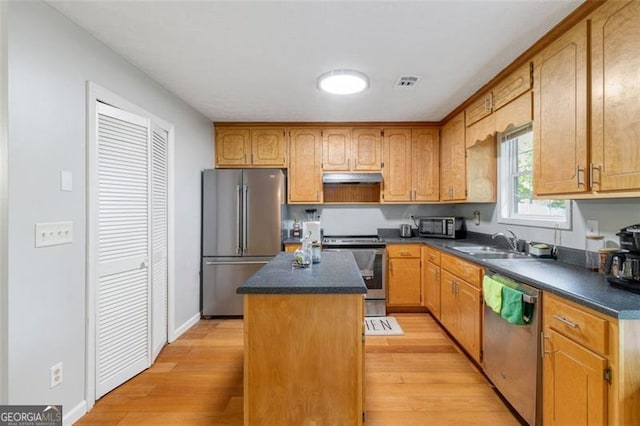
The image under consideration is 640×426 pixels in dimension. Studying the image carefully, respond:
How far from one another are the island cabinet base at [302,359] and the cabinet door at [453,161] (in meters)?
2.52

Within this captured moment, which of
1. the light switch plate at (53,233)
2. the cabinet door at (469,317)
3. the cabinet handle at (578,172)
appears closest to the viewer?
the light switch plate at (53,233)

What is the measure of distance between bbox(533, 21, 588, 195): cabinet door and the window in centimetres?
65

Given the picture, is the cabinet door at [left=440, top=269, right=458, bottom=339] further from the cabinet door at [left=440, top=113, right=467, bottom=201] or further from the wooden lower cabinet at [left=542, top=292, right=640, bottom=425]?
the wooden lower cabinet at [left=542, top=292, right=640, bottom=425]

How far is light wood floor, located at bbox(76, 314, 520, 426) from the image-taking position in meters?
1.89

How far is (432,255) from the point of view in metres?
3.40

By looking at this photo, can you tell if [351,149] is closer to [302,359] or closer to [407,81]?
[407,81]

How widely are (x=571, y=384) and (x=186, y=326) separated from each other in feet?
10.6

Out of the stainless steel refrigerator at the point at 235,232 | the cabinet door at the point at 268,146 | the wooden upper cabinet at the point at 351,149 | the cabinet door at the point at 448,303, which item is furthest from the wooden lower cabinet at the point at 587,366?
the cabinet door at the point at 268,146

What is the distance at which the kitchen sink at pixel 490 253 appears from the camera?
8.45 feet

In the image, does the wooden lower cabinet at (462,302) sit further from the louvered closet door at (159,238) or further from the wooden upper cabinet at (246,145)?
the louvered closet door at (159,238)

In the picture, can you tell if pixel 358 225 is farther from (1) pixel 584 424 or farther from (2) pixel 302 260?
(1) pixel 584 424

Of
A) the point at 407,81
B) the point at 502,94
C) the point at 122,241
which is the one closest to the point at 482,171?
the point at 502,94

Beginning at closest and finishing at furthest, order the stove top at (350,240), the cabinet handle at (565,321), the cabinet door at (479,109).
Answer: the cabinet handle at (565,321)
the cabinet door at (479,109)
the stove top at (350,240)

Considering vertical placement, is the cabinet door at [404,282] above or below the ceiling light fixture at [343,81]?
below
